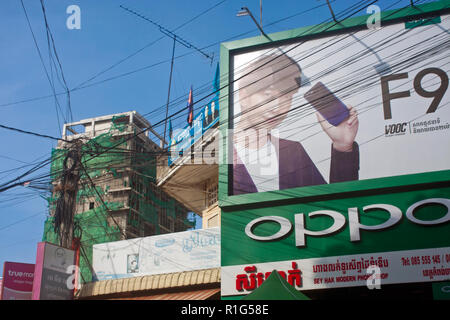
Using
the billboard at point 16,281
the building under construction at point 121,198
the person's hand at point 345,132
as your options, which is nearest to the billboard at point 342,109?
the person's hand at point 345,132

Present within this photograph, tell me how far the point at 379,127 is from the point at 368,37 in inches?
117

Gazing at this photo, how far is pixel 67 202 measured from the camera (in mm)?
18172

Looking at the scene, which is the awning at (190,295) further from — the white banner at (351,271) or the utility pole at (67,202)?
the utility pole at (67,202)

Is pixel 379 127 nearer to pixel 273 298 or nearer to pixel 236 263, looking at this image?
pixel 236 263

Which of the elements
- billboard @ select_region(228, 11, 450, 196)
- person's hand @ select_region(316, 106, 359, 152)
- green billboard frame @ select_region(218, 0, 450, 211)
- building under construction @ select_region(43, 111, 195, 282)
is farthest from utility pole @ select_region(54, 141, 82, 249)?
building under construction @ select_region(43, 111, 195, 282)

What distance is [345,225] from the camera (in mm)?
14320

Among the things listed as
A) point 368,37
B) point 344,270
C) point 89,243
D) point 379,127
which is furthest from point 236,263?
point 89,243

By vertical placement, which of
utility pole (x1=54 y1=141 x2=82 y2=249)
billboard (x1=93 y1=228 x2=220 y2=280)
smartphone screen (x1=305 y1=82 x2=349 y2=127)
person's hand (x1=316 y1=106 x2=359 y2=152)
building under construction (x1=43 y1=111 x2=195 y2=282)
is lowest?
billboard (x1=93 y1=228 x2=220 y2=280)

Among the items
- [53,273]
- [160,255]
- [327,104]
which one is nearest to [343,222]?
[327,104]

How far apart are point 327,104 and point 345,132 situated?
113 cm

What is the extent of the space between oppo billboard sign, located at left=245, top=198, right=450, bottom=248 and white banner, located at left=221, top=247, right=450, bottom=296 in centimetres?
64

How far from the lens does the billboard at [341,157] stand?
45.3 ft

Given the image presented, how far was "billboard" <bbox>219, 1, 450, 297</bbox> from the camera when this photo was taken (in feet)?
45.3

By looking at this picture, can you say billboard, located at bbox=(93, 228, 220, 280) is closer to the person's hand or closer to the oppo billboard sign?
the oppo billboard sign
